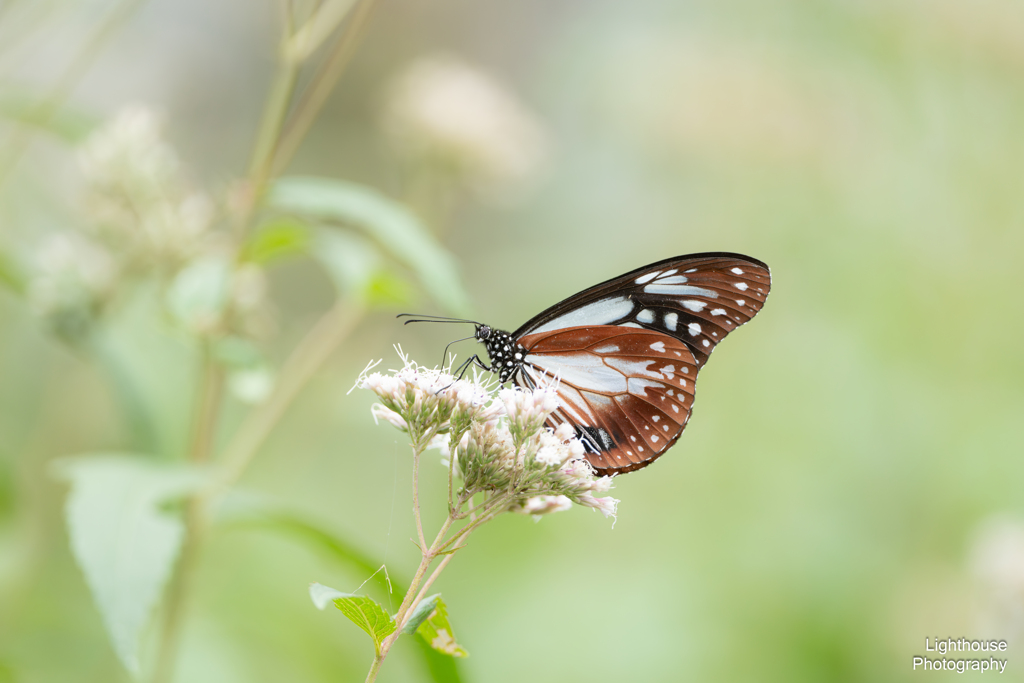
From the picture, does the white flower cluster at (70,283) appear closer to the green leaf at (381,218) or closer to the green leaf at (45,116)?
the green leaf at (45,116)

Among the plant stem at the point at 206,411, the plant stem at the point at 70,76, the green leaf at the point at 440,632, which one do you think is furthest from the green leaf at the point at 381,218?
the green leaf at the point at 440,632

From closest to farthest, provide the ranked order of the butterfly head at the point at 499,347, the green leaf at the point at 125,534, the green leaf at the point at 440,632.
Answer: the green leaf at the point at 440,632, the green leaf at the point at 125,534, the butterfly head at the point at 499,347

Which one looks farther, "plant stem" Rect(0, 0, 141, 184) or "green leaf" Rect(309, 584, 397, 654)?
"plant stem" Rect(0, 0, 141, 184)

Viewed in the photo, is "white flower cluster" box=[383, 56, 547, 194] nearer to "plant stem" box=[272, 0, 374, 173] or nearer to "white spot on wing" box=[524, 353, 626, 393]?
"plant stem" box=[272, 0, 374, 173]

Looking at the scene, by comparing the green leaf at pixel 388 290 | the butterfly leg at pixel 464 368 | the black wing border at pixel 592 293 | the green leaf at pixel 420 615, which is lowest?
the green leaf at pixel 420 615

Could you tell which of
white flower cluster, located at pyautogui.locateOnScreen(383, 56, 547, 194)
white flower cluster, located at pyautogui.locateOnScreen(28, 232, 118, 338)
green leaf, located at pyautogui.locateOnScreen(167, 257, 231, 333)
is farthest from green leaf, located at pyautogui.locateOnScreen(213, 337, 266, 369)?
white flower cluster, located at pyautogui.locateOnScreen(383, 56, 547, 194)

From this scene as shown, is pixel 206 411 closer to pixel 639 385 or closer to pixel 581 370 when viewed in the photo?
pixel 581 370

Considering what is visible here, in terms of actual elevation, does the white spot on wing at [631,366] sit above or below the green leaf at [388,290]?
below
